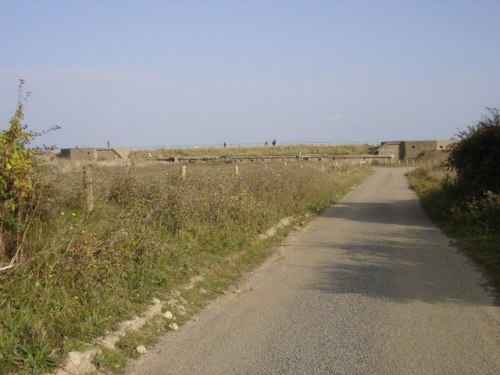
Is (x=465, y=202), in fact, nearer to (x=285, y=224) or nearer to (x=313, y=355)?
(x=285, y=224)

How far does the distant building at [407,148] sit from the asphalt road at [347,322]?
76737 millimetres

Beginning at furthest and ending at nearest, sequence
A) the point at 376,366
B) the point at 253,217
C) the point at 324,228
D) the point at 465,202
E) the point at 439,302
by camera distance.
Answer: the point at 465,202 < the point at 324,228 < the point at 253,217 < the point at 439,302 < the point at 376,366

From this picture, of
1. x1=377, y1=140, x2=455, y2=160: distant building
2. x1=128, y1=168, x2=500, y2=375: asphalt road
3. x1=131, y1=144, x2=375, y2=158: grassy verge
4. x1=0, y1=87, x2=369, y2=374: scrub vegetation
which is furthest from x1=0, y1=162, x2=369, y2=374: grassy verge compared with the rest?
x1=131, y1=144, x2=375, y2=158: grassy verge

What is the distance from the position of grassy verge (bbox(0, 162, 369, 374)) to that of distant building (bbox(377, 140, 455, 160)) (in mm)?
76039

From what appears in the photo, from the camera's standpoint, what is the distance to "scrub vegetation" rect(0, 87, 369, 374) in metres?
5.45

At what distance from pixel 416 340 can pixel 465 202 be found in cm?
1245

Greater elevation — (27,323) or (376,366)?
(27,323)

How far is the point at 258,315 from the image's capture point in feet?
23.2

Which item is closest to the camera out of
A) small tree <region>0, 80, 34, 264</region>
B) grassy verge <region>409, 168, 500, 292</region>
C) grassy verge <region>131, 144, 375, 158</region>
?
small tree <region>0, 80, 34, 264</region>

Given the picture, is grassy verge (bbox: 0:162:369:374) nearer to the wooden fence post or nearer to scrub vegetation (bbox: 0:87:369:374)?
scrub vegetation (bbox: 0:87:369:374)

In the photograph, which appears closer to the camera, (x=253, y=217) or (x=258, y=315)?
(x=258, y=315)

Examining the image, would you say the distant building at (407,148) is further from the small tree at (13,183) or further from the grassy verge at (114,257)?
the small tree at (13,183)

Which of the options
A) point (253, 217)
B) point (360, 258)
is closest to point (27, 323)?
point (360, 258)

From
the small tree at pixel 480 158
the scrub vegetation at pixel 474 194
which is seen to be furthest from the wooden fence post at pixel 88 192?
the small tree at pixel 480 158
